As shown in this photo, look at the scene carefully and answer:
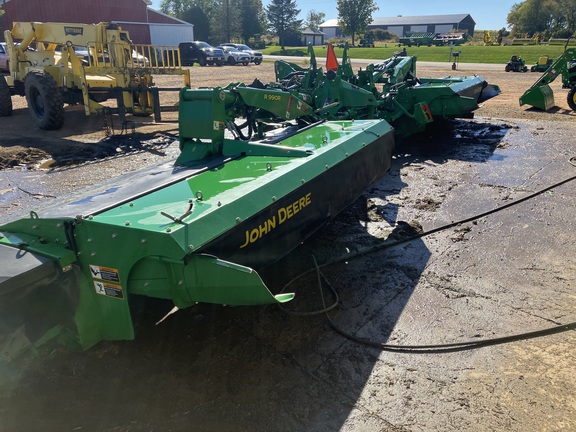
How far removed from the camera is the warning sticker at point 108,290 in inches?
101

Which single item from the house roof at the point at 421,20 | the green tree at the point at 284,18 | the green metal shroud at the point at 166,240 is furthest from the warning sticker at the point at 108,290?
the house roof at the point at 421,20

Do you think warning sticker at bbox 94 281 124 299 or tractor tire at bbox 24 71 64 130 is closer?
warning sticker at bbox 94 281 124 299

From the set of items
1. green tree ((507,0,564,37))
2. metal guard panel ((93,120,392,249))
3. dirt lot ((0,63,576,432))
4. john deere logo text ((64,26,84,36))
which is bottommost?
dirt lot ((0,63,576,432))

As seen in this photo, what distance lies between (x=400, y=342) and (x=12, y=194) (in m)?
5.52

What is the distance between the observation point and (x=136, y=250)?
2463 millimetres

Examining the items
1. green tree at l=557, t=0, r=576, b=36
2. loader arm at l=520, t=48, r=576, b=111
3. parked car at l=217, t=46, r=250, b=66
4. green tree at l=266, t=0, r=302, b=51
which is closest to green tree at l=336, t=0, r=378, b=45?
green tree at l=266, t=0, r=302, b=51

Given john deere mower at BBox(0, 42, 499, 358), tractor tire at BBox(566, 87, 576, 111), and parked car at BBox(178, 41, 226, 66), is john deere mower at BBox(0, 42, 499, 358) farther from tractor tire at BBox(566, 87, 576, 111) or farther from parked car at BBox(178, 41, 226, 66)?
parked car at BBox(178, 41, 226, 66)

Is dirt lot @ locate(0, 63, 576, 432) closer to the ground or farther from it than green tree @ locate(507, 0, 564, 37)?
closer to the ground

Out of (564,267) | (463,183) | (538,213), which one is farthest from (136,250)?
(463,183)

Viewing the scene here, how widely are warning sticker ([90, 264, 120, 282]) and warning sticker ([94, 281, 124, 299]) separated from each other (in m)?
0.04

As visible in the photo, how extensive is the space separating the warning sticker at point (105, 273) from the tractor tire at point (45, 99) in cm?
797

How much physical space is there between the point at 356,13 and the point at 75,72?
51.9m

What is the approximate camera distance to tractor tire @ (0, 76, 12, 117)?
1101 centimetres

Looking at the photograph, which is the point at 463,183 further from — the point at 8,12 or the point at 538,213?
the point at 8,12
